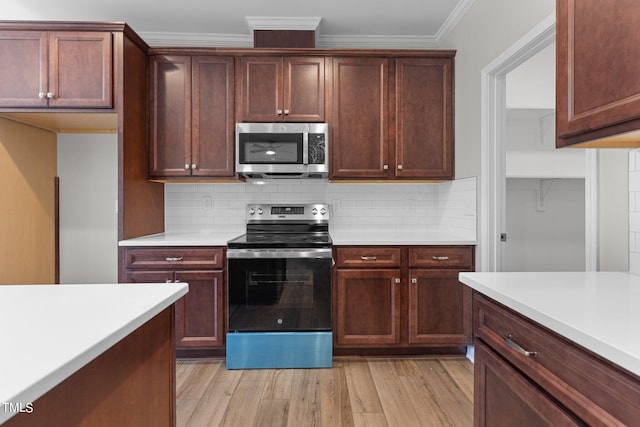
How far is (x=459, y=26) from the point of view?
2814 mm

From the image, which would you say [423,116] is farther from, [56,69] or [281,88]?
[56,69]

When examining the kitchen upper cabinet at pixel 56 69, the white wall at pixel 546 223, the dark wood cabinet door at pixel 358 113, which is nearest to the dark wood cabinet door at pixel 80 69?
the kitchen upper cabinet at pixel 56 69

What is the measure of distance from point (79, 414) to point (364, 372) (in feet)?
6.52

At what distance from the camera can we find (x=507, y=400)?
3.51 feet

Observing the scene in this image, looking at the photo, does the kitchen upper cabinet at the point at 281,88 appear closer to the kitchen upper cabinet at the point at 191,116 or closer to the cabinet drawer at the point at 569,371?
the kitchen upper cabinet at the point at 191,116

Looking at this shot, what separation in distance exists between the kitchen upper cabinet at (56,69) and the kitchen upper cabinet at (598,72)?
2584 millimetres

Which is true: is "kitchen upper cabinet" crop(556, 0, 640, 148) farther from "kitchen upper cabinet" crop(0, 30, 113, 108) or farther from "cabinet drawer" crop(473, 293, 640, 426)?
"kitchen upper cabinet" crop(0, 30, 113, 108)

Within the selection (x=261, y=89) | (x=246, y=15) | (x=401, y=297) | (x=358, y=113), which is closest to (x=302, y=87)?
(x=261, y=89)

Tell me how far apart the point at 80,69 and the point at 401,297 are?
2.71 meters

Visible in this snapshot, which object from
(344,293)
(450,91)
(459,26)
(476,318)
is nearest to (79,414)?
(476,318)

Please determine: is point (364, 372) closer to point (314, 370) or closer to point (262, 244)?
point (314, 370)

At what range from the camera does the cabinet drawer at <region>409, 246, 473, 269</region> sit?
2.59 m

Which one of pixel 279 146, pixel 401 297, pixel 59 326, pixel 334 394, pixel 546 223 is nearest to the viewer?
pixel 59 326

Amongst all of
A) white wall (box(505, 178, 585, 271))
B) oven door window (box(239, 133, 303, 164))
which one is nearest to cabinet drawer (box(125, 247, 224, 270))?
oven door window (box(239, 133, 303, 164))
